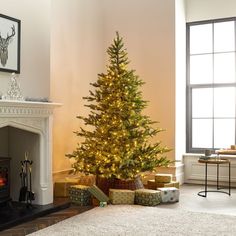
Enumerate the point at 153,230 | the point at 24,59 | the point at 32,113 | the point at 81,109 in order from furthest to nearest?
the point at 81,109 → the point at 24,59 → the point at 32,113 → the point at 153,230

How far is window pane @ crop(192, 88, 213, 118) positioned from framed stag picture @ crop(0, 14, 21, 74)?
3.41 metres

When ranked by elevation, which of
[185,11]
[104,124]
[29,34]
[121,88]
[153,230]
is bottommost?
[153,230]

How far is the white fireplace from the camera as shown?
487cm

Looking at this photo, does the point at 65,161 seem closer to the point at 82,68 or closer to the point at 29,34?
the point at 82,68

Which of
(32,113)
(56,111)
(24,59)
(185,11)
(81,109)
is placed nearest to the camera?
(32,113)

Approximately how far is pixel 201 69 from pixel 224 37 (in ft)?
2.25

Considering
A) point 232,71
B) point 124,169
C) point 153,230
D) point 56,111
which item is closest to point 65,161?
point 56,111

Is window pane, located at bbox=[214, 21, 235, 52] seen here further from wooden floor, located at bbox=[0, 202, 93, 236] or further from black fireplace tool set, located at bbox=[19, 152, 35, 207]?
black fireplace tool set, located at bbox=[19, 152, 35, 207]

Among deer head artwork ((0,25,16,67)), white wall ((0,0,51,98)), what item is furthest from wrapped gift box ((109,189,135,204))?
deer head artwork ((0,25,16,67))

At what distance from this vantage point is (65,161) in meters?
6.25

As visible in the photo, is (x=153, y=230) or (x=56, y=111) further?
(x=56, y=111)

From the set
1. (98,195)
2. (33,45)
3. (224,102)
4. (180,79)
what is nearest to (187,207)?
(98,195)

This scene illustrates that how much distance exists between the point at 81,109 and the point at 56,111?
67 cm

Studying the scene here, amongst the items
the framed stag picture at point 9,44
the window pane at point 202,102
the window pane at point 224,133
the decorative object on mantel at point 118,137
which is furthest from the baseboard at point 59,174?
the window pane at point 224,133
